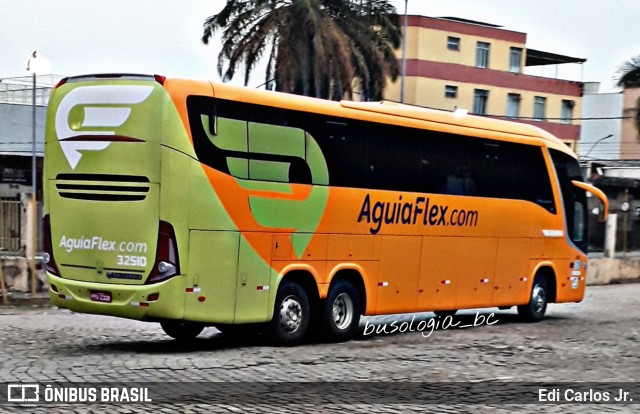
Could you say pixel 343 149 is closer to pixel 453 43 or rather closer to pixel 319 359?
pixel 319 359

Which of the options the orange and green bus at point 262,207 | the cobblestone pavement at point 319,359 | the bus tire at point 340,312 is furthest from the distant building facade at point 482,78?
the bus tire at point 340,312

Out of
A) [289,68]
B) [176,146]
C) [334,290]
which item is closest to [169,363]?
[176,146]

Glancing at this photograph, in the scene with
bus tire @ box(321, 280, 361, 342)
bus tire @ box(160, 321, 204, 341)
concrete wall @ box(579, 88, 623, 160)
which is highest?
concrete wall @ box(579, 88, 623, 160)

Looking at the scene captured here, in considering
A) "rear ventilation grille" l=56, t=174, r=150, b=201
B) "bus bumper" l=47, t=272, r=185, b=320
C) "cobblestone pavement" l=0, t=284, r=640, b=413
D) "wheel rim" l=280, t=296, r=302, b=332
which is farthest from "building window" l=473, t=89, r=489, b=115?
"bus bumper" l=47, t=272, r=185, b=320

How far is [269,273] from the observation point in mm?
13984

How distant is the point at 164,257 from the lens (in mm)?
12688

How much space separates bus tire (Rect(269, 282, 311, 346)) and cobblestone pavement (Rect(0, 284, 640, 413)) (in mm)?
265

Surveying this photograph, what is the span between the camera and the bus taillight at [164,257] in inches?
499

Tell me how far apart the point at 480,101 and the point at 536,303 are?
47.3 m

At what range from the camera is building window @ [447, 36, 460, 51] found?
6366cm

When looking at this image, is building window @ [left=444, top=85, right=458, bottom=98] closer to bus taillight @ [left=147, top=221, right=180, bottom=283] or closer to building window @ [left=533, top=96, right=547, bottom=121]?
building window @ [left=533, top=96, right=547, bottom=121]

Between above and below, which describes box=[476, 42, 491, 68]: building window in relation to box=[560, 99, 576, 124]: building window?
above

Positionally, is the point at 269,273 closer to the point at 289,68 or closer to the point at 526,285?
the point at 526,285

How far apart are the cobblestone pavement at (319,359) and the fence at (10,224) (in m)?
4.10
